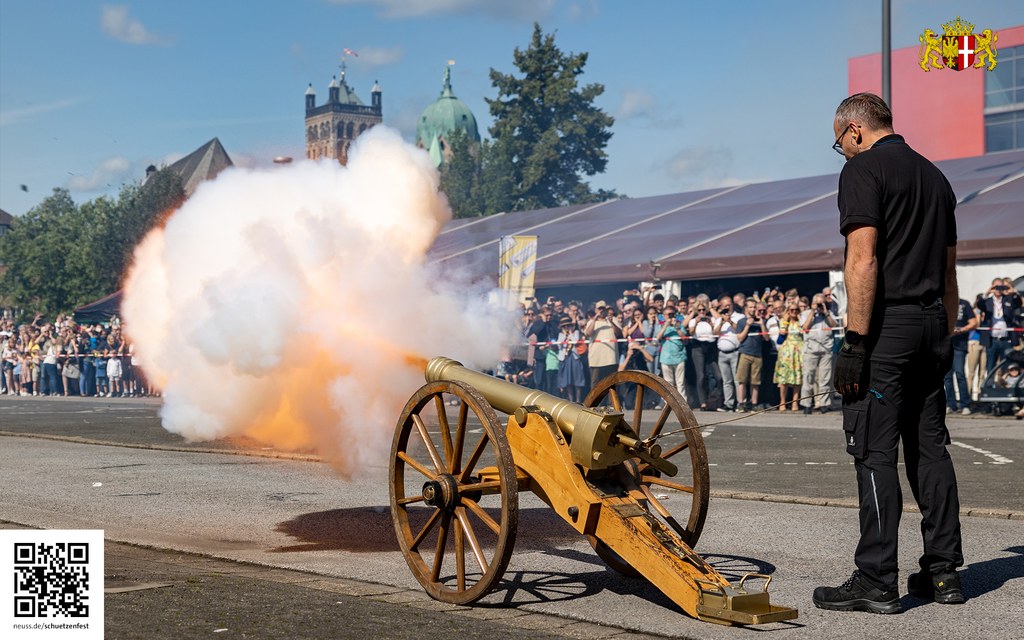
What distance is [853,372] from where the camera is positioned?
19.6ft

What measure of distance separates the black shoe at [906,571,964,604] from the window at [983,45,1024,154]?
54.0m

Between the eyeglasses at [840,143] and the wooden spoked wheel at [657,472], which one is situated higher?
the eyeglasses at [840,143]

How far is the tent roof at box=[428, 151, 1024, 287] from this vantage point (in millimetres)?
21641

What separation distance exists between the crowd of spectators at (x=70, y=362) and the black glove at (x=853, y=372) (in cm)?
2840

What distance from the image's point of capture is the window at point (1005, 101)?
55938 mm

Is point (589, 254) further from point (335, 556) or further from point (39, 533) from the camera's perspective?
point (39, 533)

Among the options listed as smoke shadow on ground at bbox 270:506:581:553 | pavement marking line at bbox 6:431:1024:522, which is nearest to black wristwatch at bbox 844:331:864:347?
smoke shadow on ground at bbox 270:506:581:553

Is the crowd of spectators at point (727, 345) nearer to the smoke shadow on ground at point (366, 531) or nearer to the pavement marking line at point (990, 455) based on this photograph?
the pavement marking line at point (990, 455)

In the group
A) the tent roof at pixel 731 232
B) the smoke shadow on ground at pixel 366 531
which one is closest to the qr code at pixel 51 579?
the smoke shadow on ground at pixel 366 531

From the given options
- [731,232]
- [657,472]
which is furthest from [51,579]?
[731,232]

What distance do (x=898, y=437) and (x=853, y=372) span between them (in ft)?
1.21

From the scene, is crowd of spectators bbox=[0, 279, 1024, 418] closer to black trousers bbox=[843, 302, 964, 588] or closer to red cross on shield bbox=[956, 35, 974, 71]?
black trousers bbox=[843, 302, 964, 588]

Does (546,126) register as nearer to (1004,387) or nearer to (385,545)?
(1004,387)

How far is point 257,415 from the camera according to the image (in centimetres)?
1073
